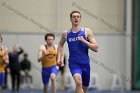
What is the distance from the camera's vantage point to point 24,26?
23688mm

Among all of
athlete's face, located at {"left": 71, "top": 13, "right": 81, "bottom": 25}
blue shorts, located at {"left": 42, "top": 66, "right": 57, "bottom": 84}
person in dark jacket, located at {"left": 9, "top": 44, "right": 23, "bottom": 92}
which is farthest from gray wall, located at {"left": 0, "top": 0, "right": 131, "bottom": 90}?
athlete's face, located at {"left": 71, "top": 13, "right": 81, "bottom": 25}

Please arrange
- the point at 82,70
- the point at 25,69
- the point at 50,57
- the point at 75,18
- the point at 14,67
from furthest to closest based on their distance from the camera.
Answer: the point at 25,69, the point at 14,67, the point at 50,57, the point at 82,70, the point at 75,18

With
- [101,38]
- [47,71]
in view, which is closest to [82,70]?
[47,71]

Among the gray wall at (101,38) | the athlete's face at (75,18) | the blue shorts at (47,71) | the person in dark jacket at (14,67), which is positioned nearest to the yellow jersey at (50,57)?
the blue shorts at (47,71)

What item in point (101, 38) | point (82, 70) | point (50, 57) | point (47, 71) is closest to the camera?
point (82, 70)

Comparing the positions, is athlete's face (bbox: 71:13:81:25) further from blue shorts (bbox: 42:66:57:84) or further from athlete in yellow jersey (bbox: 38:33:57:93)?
blue shorts (bbox: 42:66:57:84)

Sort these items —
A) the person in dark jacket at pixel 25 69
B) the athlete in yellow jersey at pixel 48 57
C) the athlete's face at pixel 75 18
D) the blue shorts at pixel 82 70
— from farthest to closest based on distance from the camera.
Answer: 1. the person in dark jacket at pixel 25 69
2. the athlete in yellow jersey at pixel 48 57
3. the blue shorts at pixel 82 70
4. the athlete's face at pixel 75 18

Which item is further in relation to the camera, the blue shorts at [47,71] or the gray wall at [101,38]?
the gray wall at [101,38]

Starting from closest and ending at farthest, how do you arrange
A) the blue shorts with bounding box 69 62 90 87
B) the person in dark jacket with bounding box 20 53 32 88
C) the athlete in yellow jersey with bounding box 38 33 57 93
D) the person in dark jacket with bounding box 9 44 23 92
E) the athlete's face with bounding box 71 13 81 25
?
A: 1. the athlete's face with bounding box 71 13 81 25
2. the blue shorts with bounding box 69 62 90 87
3. the athlete in yellow jersey with bounding box 38 33 57 93
4. the person in dark jacket with bounding box 9 44 23 92
5. the person in dark jacket with bounding box 20 53 32 88

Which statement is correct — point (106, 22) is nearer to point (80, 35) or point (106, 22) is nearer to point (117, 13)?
point (117, 13)

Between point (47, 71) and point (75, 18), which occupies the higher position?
point (75, 18)

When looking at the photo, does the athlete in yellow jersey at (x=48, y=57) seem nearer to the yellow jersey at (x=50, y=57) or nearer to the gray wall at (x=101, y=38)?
the yellow jersey at (x=50, y=57)

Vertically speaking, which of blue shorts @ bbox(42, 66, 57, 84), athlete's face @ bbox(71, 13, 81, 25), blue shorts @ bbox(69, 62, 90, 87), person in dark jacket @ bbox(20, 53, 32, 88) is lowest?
person in dark jacket @ bbox(20, 53, 32, 88)

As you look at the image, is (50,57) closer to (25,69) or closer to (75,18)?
(75,18)
